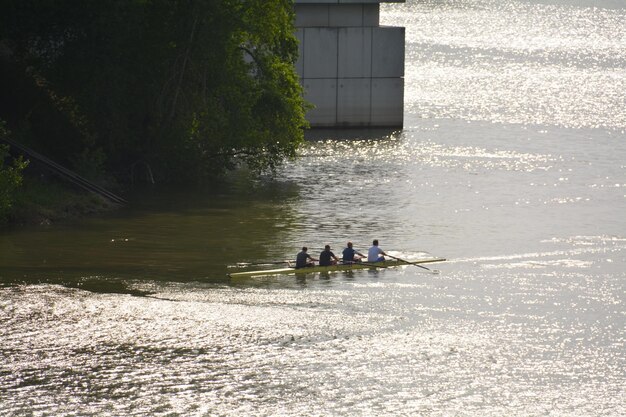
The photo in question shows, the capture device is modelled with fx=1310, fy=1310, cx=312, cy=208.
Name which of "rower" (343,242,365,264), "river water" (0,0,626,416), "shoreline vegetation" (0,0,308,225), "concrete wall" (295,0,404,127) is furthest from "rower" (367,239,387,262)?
"concrete wall" (295,0,404,127)

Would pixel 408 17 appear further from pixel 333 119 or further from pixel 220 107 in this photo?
pixel 220 107

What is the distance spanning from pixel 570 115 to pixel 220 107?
44.2m

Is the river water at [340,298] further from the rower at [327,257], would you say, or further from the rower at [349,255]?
the rower at [327,257]

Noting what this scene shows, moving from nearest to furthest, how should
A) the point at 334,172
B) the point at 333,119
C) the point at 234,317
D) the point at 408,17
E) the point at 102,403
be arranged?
the point at 102,403
the point at 234,317
the point at 334,172
the point at 333,119
the point at 408,17

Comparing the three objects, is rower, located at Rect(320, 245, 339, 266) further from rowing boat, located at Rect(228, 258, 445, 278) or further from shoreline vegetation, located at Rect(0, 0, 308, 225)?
shoreline vegetation, located at Rect(0, 0, 308, 225)

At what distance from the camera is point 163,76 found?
56.8m

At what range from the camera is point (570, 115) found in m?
94.3

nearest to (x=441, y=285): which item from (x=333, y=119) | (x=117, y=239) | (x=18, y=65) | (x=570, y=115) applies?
(x=117, y=239)

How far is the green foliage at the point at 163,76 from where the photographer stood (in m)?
54.3

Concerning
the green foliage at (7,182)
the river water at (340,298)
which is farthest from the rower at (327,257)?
the green foliage at (7,182)

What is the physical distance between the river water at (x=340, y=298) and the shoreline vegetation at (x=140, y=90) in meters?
2.29

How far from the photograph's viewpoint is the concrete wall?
7988 cm

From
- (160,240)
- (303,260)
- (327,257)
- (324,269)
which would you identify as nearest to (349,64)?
(160,240)

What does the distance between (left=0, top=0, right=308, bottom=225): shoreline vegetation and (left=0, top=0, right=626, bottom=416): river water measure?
7.53ft
